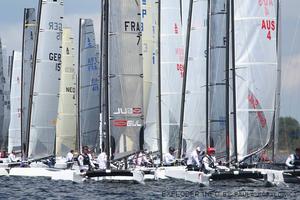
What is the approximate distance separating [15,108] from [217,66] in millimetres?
17316

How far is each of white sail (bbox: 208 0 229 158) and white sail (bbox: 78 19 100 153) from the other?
9535mm

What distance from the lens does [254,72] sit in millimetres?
34969

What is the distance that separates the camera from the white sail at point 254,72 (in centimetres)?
3466

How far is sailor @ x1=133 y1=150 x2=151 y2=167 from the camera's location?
3700 cm

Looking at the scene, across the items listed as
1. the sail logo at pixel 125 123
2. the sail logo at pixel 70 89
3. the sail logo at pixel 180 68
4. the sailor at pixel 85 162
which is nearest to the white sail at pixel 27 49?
the sail logo at pixel 70 89

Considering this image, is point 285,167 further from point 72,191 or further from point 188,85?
point 188,85

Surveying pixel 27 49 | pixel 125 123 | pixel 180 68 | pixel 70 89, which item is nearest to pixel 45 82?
pixel 27 49

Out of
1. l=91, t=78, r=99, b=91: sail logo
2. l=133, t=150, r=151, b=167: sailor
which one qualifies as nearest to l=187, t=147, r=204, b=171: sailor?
l=133, t=150, r=151, b=167: sailor

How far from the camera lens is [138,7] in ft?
117

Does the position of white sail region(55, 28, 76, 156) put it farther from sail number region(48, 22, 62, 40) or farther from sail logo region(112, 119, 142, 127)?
sail logo region(112, 119, 142, 127)

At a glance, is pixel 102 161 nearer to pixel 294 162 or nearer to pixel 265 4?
pixel 294 162

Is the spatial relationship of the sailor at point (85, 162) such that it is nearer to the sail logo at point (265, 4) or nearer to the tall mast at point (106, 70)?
the tall mast at point (106, 70)

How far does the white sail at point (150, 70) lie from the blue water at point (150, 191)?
10.5 metres

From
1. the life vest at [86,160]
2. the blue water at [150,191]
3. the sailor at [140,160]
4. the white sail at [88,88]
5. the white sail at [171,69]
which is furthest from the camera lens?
the white sail at [88,88]
